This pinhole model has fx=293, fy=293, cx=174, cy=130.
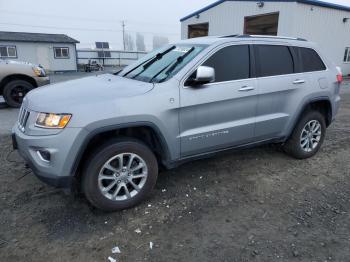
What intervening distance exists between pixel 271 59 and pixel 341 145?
2485 mm

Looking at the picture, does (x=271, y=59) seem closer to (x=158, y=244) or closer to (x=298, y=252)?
(x=298, y=252)

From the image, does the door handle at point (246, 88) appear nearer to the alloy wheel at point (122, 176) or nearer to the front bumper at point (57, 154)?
the alloy wheel at point (122, 176)

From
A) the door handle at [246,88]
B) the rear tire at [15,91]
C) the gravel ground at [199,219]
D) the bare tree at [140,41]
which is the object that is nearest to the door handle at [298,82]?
the door handle at [246,88]

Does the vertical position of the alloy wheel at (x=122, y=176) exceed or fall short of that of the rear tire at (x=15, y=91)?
it falls short

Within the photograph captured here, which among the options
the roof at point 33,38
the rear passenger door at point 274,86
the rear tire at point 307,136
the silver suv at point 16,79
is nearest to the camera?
the rear passenger door at point 274,86

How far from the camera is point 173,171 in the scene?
4.14 m

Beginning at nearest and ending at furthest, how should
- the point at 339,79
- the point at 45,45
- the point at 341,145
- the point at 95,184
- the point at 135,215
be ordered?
the point at 95,184, the point at 135,215, the point at 339,79, the point at 341,145, the point at 45,45

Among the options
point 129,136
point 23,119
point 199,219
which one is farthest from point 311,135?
point 23,119

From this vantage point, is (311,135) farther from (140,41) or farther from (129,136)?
(140,41)

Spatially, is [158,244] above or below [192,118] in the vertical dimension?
below

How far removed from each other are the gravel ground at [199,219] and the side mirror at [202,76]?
4.38 feet

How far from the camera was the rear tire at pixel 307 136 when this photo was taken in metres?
4.39

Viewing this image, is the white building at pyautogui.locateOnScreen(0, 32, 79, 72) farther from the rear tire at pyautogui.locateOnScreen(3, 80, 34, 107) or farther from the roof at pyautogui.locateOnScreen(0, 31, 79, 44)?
the rear tire at pyautogui.locateOnScreen(3, 80, 34, 107)

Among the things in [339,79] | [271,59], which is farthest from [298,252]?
[339,79]
